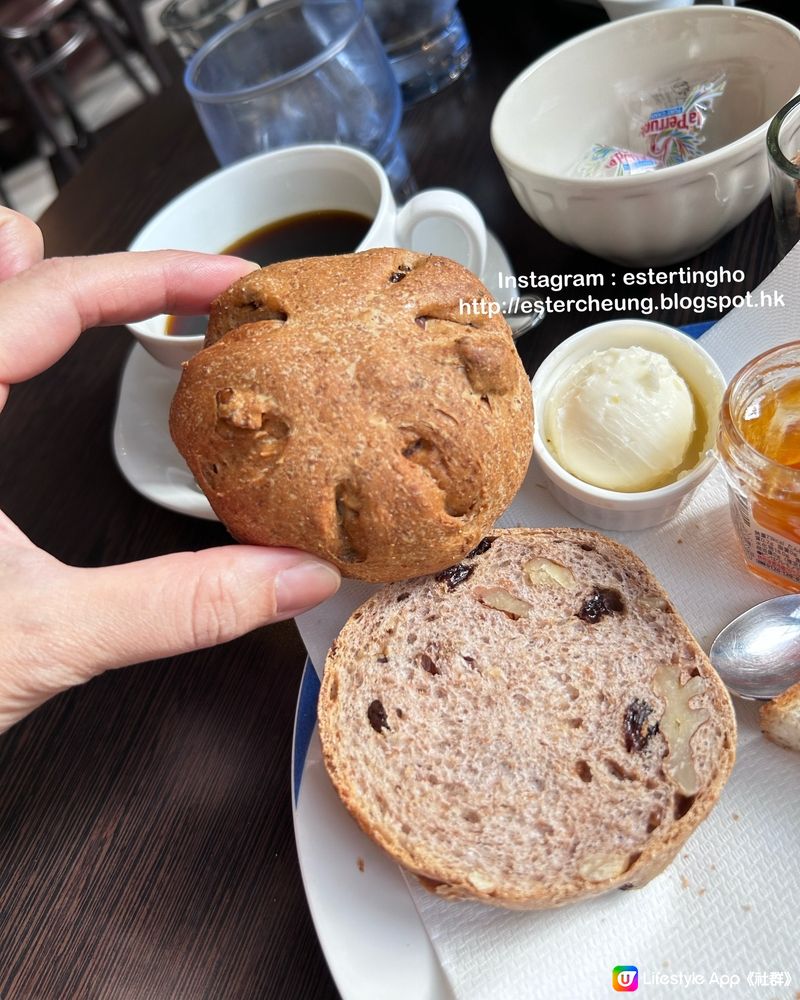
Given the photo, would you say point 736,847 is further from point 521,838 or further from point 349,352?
point 349,352

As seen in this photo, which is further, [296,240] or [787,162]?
[296,240]

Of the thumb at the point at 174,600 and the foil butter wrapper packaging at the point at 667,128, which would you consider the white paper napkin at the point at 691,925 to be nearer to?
the thumb at the point at 174,600

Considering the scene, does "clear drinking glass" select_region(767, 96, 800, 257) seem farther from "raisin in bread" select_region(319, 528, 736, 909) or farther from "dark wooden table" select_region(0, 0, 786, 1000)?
"raisin in bread" select_region(319, 528, 736, 909)

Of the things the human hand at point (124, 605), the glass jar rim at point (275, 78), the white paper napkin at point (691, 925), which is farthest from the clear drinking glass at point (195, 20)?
the white paper napkin at point (691, 925)

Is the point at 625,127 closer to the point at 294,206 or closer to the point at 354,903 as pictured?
the point at 294,206

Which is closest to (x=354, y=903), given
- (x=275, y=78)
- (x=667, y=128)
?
(x=667, y=128)

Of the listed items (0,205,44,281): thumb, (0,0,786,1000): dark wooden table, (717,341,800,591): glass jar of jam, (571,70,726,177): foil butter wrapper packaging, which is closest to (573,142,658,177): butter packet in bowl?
(571,70,726,177): foil butter wrapper packaging
